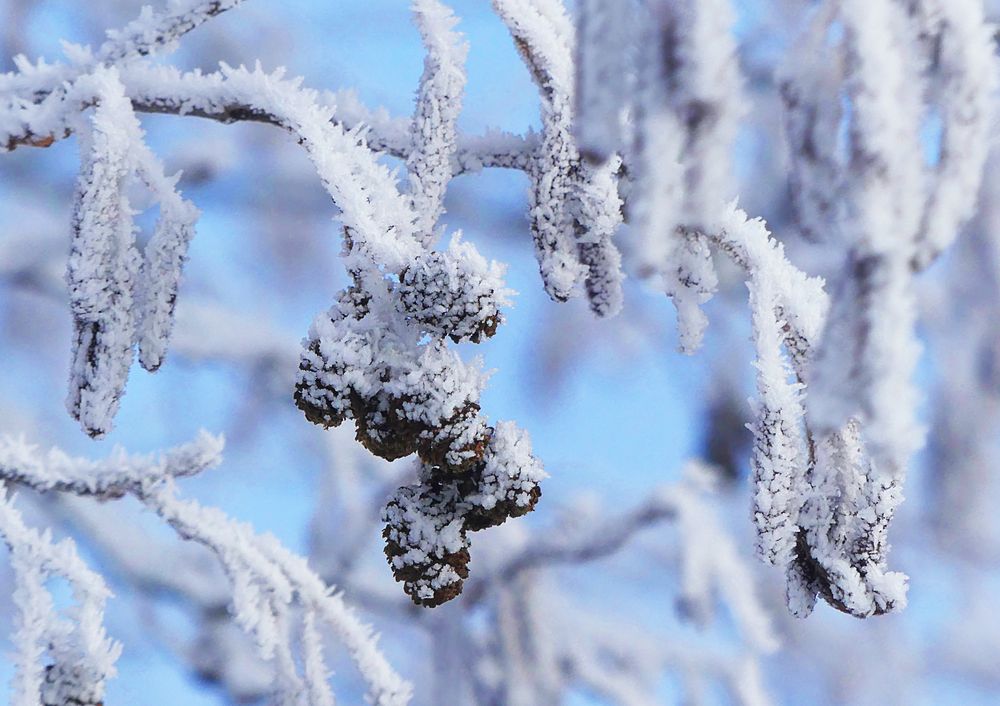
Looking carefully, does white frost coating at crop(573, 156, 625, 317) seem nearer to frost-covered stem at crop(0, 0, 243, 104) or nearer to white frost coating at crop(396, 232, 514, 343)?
white frost coating at crop(396, 232, 514, 343)

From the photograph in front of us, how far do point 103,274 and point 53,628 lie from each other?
0.95 ft

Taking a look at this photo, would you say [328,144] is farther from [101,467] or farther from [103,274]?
[101,467]

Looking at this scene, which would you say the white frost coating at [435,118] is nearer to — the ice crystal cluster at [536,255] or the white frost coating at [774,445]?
the ice crystal cluster at [536,255]

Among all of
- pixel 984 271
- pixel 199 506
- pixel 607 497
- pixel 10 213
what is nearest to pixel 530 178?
pixel 199 506

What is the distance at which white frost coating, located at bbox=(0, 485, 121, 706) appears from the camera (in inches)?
31.9

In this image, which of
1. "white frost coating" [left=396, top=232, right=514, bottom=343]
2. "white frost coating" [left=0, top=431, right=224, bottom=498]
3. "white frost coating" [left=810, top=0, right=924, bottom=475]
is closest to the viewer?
"white frost coating" [left=810, top=0, right=924, bottom=475]

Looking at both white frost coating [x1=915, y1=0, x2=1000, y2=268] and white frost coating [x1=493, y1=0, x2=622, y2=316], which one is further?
white frost coating [x1=493, y1=0, x2=622, y2=316]

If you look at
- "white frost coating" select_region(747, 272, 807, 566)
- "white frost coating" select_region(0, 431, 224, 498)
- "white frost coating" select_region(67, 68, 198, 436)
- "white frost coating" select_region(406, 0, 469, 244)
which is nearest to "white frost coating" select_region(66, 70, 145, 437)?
"white frost coating" select_region(67, 68, 198, 436)

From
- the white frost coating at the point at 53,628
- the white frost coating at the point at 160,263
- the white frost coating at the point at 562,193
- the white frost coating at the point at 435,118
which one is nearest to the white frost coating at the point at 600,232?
the white frost coating at the point at 562,193

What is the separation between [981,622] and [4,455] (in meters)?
3.46

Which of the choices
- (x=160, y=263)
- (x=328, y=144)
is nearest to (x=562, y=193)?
(x=328, y=144)

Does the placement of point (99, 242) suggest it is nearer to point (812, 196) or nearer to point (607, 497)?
point (812, 196)

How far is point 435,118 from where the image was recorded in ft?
2.52

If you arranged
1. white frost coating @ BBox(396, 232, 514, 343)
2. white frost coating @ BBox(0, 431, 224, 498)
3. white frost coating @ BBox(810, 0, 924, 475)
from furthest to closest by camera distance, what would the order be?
1. white frost coating @ BBox(0, 431, 224, 498)
2. white frost coating @ BBox(396, 232, 514, 343)
3. white frost coating @ BBox(810, 0, 924, 475)
